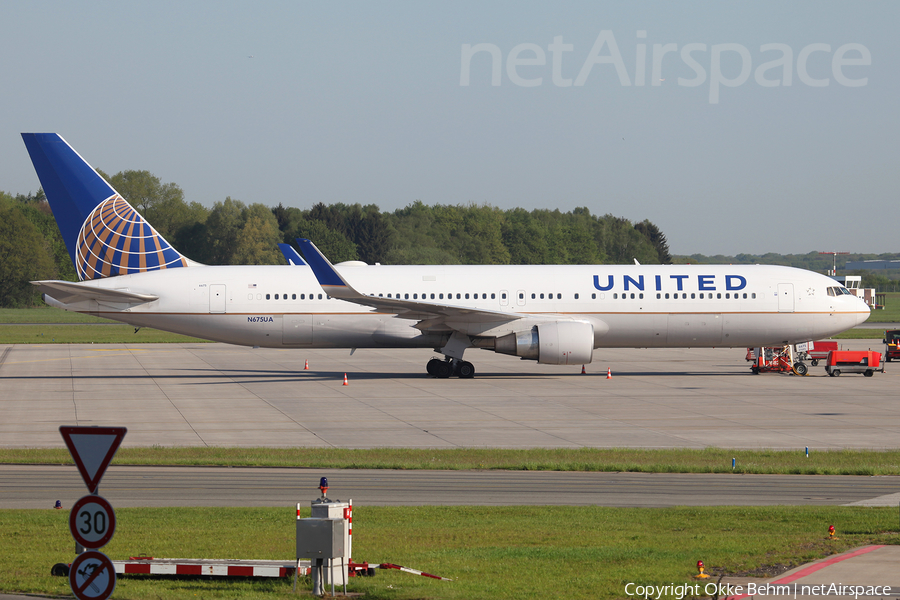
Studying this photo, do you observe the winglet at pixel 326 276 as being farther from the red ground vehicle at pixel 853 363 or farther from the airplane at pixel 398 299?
the red ground vehicle at pixel 853 363

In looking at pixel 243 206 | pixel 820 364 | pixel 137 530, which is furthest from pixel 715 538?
pixel 243 206

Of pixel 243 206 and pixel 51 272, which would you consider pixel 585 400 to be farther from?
pixel 243 206

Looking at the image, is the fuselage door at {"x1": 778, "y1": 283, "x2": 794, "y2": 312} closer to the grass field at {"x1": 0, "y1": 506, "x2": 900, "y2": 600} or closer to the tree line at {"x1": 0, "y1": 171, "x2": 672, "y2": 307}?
the grass field at {"x1": 0, "y1": 506, "x2": 900, "y2": 600}

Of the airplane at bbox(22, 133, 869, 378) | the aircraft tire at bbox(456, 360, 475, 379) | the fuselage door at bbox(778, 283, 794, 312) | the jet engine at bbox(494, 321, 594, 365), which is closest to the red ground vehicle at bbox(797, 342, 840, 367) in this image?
the airplane at bbox(22, 133, 869, 378)

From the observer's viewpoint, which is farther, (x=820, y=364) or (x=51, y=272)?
(x=51, y=272)

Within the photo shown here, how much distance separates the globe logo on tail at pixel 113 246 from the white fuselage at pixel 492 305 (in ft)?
2.17

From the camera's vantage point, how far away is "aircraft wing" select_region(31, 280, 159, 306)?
33.3m

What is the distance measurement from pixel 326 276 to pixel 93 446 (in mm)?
25683

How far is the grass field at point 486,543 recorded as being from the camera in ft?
31.9

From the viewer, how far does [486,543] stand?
38.6 ft

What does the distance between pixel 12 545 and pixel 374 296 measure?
23603 mm

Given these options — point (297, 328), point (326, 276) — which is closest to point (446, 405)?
point (326, 276)

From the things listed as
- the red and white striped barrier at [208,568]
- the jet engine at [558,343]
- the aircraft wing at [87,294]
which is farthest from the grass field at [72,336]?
the red and white striped barrier at [208,568]

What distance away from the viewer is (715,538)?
463 inches
